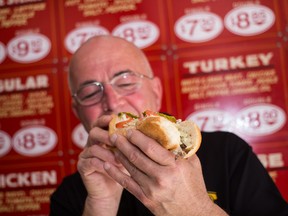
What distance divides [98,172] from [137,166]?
1.39 ft

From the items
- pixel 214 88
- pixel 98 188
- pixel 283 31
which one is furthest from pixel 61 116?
pixel 283 31

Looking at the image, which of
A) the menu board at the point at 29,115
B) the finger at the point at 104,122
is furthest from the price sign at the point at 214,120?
the finger at the point at 104,122

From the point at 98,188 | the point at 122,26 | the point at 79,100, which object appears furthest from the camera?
the point at 122,26

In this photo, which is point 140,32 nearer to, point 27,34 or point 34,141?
point 27,34

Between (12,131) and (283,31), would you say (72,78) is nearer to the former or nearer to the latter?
(12,131)

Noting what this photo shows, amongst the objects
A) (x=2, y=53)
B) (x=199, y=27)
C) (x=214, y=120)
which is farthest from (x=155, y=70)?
(x=2, y=53)

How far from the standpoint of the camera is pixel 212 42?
2604 millimetres

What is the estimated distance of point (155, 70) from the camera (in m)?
2.68

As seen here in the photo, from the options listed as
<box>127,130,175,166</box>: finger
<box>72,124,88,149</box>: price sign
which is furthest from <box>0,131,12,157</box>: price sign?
<box>127,130,175,166</box>: finger

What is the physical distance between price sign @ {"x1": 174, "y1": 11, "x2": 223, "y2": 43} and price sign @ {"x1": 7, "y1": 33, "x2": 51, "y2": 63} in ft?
3.71

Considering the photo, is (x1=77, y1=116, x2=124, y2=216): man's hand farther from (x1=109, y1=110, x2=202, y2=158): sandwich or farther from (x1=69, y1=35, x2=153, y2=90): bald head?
(x1=69, y1=35, x2=153, y2=90): bald head

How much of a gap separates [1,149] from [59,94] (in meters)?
0.70

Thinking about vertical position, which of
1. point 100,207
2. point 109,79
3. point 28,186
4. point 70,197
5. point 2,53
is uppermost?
point 2,53

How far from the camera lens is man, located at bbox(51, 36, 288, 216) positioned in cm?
107
